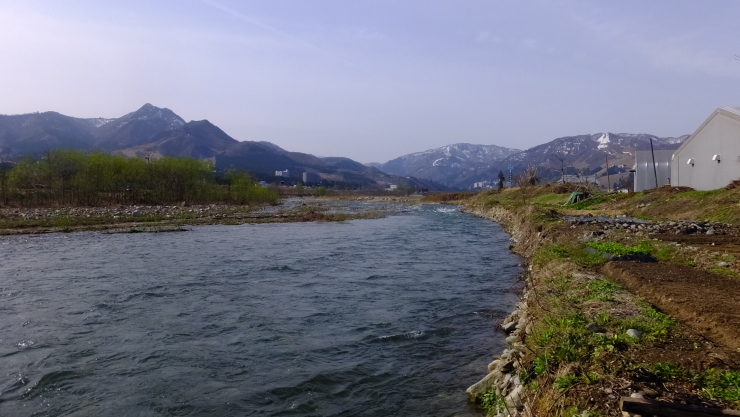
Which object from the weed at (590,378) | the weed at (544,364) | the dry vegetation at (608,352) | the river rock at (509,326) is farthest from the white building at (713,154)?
the weed at (590,378)

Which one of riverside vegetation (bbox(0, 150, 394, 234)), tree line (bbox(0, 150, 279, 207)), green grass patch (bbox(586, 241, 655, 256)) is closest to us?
green grass patch (bbox(586, 241, 655, 256))

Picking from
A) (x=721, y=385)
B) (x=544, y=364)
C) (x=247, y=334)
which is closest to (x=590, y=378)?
(x=544, y=364)

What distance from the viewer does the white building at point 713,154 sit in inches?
1121

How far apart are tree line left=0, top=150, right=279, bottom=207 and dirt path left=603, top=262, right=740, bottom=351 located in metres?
57.4

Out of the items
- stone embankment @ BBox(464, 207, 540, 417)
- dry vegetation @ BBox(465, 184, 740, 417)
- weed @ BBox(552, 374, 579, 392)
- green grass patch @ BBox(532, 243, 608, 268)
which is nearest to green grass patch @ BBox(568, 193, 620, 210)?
green grass patch @ BBox(532, 243, 608, 268)

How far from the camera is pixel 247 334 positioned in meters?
9.66

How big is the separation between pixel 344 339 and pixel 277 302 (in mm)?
3553

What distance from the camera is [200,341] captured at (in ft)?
30.3

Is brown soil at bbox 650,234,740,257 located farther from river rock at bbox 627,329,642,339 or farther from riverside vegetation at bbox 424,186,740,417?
river rock at bbox 627,329,642,339

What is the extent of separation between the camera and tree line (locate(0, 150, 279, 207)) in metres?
50.8

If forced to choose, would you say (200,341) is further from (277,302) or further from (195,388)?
Result: (277,302)

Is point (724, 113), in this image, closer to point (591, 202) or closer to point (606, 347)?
point (591, 202)

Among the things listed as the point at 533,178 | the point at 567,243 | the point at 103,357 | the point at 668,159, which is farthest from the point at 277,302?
the point at 533,178

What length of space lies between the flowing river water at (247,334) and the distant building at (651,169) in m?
35.0
